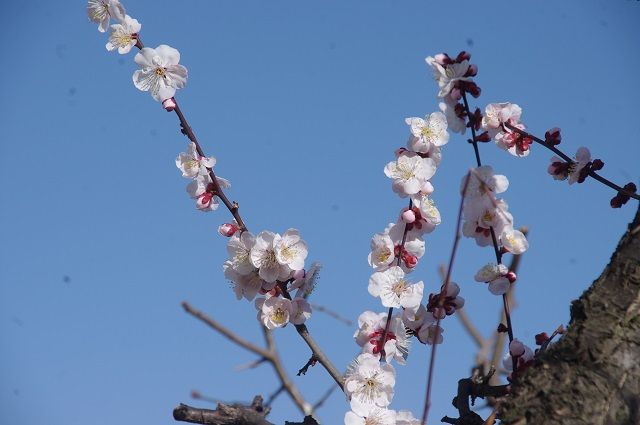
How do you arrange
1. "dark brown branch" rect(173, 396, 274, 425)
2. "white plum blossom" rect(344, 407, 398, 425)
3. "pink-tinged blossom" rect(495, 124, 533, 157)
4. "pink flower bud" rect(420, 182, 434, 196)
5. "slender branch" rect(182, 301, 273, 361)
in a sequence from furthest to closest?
1. "slender branch" rect(182, 301, 273, 361)
2. "pink-tinged blossom" rect(495, 124, 533, 157)
3. "pink flower bud" rect(420, 182, 434, 196)
4. "white plum blossom" rect(344, 407, 398, 425)
5. "dark brown branch" rect(173, 396, 274, 425)

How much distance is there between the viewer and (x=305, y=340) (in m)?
1.60

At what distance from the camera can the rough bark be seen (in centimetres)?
113

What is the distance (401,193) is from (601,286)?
51cm

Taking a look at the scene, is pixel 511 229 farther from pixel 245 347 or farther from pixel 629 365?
pixel 245 347

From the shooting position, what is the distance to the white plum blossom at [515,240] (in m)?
1.59

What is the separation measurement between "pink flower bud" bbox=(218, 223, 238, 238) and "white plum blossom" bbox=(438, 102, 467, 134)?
22.7 inches

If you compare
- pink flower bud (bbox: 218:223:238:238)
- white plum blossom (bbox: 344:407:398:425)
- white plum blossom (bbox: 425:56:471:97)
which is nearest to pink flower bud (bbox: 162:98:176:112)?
pink flower bud (bbox: 218:223:238:238)

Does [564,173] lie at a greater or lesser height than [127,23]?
lesser

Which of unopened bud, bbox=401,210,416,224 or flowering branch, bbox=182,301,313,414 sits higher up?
flowering branch, bbox=182,301,313,414

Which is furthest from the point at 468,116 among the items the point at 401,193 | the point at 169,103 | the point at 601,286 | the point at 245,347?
the point at 245,347

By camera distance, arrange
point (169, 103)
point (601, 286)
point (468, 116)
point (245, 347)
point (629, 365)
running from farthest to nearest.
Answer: point (245, 347), point (169, 103), point (468, 116), point (601, 286), point (629, 365)

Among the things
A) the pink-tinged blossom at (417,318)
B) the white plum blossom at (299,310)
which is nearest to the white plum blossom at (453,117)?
the pink-tinged blossom at (417,318)

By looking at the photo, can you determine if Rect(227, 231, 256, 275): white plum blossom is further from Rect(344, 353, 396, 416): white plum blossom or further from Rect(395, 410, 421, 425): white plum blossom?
Rect(395, 410, 421, 425): white plum blossom

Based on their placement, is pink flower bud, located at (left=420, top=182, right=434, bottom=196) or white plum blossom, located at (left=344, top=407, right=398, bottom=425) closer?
white plum blossom, located at (left=344, top=407, right=398, bottom=425)
